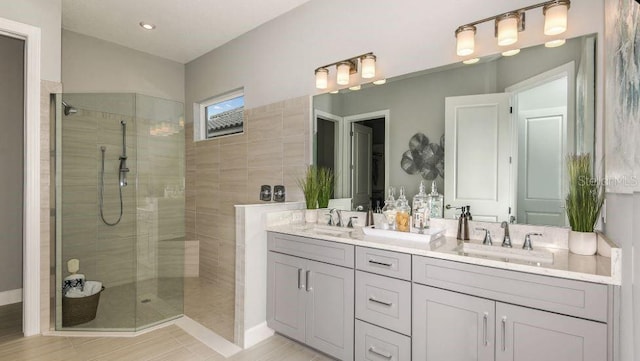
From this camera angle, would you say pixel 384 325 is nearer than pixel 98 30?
Yes

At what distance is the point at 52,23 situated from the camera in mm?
2549

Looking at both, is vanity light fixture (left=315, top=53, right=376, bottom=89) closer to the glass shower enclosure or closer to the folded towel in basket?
the glass shower enclosure

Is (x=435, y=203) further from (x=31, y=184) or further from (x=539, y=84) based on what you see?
(x=31, y=184)

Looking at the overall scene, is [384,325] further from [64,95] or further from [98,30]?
[98,30]

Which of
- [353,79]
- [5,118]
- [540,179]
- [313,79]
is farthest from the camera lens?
[5,118]

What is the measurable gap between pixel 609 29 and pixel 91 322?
386 cm

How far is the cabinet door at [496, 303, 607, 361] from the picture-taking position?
1.19m

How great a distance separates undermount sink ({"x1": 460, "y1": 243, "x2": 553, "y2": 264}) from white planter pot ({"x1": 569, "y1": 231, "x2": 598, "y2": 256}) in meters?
0.14

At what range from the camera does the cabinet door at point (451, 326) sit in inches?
56.2

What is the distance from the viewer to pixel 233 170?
138 inches

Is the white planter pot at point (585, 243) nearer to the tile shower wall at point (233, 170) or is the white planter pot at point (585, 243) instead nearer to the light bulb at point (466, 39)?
the light bulb at point (466, 39)

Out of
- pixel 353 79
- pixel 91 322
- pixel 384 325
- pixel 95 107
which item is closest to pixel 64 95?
pixel 95 107

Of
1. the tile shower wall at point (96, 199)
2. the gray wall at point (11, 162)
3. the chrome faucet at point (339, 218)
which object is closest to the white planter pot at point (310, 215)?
the chrome faucet at point (339, 218)

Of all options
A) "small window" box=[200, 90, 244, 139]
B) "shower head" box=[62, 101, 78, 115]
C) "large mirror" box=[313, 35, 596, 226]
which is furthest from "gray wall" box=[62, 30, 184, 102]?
"large mirror" box=[313, 35, 596, 226]
